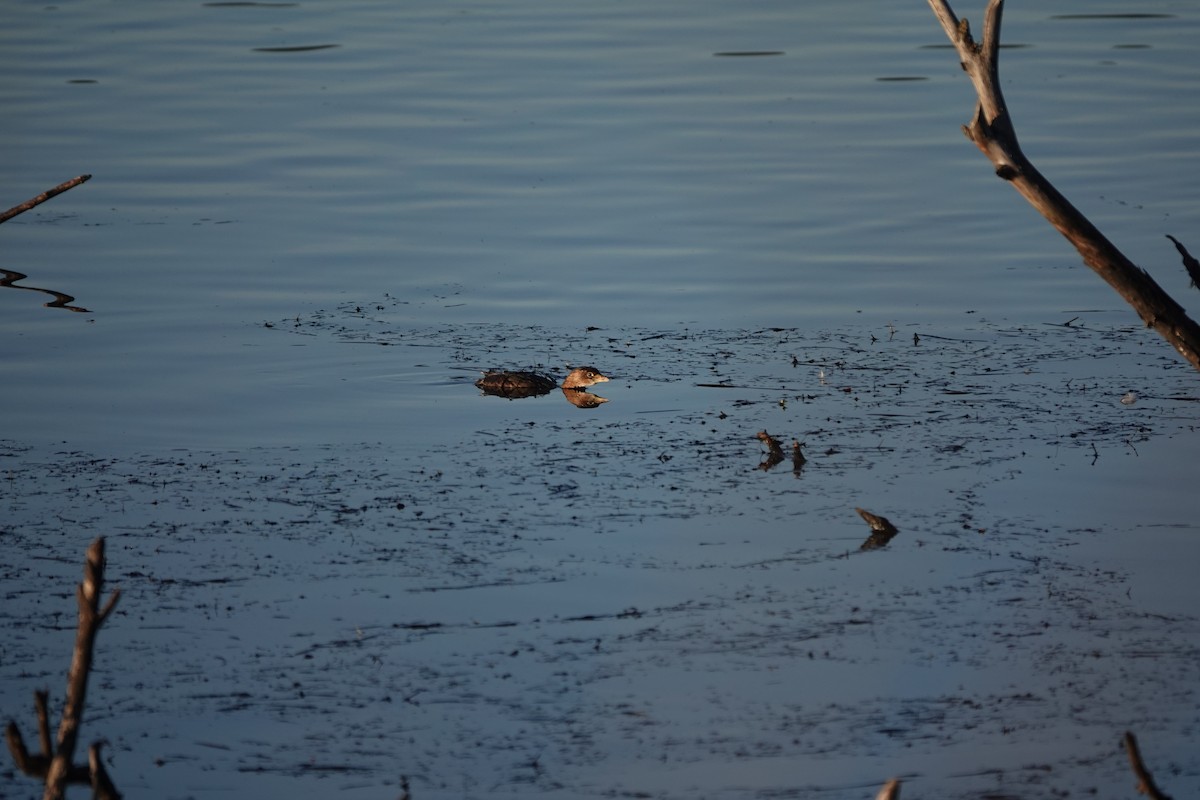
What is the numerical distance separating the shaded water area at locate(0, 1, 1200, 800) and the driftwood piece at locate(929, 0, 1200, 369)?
5.07 feet

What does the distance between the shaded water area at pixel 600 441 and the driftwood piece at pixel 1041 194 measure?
1.54m

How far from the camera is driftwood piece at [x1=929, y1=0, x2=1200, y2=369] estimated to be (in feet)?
16.7

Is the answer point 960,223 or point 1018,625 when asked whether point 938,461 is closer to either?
point 1018,625

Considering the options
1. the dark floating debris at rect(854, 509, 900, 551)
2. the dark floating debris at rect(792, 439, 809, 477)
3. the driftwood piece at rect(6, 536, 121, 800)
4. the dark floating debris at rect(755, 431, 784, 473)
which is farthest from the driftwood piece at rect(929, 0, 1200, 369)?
the dark floating debris at rect(755, 431, 784, 473)

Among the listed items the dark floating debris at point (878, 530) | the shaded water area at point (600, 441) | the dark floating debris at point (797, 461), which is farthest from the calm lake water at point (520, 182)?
the dark floating debris at point (878, 530)

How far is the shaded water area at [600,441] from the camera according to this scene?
5836 millimetres

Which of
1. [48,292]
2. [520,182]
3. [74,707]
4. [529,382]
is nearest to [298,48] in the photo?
[520,182]

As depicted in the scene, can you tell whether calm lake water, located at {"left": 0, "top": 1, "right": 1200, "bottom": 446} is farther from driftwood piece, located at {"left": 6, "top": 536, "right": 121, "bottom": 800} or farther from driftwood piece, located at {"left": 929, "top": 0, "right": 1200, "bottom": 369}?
driftwood piece, located at {"left": 6, "top": 536, "right": 121, "bottom": 800}

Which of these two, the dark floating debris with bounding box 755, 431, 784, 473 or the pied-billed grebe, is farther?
the pied-billed grebe

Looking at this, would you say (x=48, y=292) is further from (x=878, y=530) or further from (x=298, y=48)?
(x=298, y=48)

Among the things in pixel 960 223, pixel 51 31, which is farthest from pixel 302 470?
pixel 51 31

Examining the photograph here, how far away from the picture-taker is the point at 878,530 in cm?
749

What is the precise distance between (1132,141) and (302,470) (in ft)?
34.9

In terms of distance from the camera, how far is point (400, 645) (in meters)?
6.41
